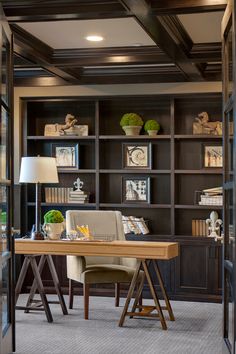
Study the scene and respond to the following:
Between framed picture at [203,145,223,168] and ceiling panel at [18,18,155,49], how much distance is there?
188 cm

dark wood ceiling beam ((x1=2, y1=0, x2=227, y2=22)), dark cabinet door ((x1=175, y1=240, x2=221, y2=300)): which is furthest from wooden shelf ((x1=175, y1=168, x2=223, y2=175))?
dark wood ceiling beam ((x1=2, y1=0, x2=227, y2=22))

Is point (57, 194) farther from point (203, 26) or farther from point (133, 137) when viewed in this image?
point (203, 26)

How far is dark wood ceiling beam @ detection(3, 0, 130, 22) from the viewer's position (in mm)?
4641

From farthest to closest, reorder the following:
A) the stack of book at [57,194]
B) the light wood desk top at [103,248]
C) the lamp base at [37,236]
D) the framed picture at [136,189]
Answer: the stack of book at [57,194] → the framed picture at [136,189] → the lamp base at [37,236] → the light wood desk top at [103,248]

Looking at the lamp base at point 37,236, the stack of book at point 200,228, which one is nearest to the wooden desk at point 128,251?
the lamp base at point 37,236

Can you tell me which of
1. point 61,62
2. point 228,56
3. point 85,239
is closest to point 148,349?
point 85,239

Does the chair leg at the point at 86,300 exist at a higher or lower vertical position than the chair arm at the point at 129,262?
lower

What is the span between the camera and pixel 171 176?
771 centimetres

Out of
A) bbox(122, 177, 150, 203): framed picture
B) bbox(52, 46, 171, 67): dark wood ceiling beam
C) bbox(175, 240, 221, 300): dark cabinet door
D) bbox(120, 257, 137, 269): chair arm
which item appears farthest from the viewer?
bbox(122, 177, 150, 203): framed picture

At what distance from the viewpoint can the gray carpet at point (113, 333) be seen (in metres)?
5.23

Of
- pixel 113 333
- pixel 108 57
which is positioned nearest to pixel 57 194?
pixel 108 57

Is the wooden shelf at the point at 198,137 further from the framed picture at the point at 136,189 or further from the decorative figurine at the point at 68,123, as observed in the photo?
the decorative figurine at the point at 68,123

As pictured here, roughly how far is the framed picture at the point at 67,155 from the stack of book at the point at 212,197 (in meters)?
1.61

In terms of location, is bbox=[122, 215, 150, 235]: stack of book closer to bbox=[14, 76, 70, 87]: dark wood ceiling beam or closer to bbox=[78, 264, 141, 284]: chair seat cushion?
bbox=[78, 264, 141, 284]: chair seat cushion
